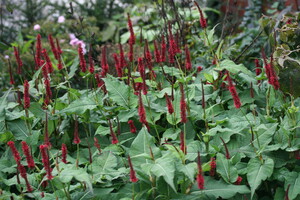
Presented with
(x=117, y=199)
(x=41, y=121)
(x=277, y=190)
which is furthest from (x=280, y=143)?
(x=41, y=121)

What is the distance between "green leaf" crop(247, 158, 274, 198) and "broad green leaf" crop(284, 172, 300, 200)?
3.3 inches

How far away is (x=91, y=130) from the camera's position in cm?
219

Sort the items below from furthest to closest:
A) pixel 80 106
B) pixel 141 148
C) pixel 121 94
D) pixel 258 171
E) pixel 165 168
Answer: pixel 121 94
pixel 80 106
pixel 141 148
pixel 258 171
pixel 165 168

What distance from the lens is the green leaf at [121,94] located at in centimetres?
210

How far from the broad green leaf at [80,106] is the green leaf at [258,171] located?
71 cm

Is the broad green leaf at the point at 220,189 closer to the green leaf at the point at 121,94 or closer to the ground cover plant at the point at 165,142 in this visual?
the ground cover plant at the point at 165,142

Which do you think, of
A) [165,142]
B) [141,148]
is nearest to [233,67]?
[165,142]

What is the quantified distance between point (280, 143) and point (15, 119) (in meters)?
1.17

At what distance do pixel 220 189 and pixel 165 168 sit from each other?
0.25 m

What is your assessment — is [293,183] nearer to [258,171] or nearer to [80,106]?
[258,171]

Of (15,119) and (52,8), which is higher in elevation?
(52,8)

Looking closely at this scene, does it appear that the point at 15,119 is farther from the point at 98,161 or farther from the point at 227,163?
the point at 227,163

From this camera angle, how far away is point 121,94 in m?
2.12

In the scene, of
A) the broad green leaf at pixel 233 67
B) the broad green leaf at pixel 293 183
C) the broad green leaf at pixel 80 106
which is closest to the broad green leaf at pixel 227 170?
the broad green leaf at pixel 293 183
